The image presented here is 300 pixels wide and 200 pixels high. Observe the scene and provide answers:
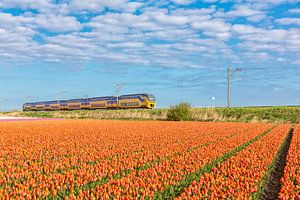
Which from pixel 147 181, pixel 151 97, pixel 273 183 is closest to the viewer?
pixel 147 181

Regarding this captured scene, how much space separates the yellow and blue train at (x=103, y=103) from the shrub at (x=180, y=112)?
14.3 meters

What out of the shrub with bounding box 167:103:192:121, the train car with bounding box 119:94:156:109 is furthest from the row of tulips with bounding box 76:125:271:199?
the train car with bounding box 119:94:156:109

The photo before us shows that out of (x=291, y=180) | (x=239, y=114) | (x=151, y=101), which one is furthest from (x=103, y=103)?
(x=291, y=180)

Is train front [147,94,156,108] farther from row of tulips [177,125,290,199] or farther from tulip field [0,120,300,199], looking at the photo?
row of tulips [177,125,290,199]

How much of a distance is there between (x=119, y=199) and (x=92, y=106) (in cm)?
7507

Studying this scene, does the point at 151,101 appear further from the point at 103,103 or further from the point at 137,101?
the point at 103,103

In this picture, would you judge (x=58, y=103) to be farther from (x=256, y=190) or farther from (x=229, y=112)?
(x=256, y=190)

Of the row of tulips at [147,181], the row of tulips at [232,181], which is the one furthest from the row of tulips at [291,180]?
the row of tulips at [147,181]

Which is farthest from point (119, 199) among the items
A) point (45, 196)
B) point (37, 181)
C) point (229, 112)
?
point (229, 112)

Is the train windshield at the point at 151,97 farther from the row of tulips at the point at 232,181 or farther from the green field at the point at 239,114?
the row of tulips at the point at 232,181

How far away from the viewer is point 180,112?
53375mm

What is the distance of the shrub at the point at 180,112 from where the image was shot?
53.4 m

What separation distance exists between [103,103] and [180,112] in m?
29.7

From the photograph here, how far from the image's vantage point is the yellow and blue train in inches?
2712
